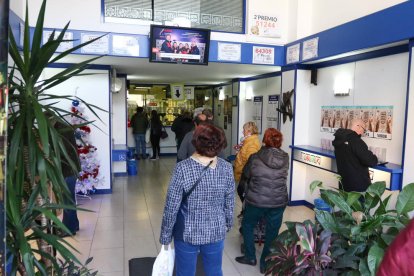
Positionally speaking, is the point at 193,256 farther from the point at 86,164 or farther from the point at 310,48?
the point at 86,164

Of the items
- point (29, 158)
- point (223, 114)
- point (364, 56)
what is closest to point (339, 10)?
point (364, 56)

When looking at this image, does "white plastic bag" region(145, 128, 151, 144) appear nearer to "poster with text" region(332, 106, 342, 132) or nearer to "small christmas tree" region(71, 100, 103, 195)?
"small christmas tree" region(71, 100, 103, 195)

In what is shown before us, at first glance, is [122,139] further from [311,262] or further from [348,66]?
[311,262]

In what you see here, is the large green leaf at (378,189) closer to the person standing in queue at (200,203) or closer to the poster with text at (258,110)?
the person standing in queue at (200,203)

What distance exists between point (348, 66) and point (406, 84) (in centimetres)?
102

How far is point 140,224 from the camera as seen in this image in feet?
14.0

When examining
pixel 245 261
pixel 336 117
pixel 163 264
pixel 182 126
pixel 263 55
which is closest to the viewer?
pixel 163 264

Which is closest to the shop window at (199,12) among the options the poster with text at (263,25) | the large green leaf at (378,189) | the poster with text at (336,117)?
the poster with text at (263,25)

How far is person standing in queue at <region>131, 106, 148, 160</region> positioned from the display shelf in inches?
193

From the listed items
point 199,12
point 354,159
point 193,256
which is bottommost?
point 193,256

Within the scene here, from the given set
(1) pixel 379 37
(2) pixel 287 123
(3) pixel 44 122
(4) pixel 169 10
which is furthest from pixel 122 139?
(3) pixel 44 122

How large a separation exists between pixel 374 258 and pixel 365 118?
309cm

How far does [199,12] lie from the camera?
16.8 feet

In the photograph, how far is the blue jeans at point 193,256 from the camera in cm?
209
